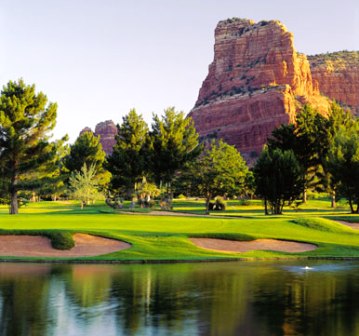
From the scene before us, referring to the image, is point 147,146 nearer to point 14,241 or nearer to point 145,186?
point 145,186

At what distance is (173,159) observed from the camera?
99938mm

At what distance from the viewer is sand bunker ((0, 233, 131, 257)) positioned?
34812 millimetres

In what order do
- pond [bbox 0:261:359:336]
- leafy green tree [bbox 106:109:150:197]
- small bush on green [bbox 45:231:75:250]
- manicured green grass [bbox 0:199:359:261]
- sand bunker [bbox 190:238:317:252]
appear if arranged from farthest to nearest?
leafy green tree [bbox 106:109:150:197] < sand bunker [bbox 190:238:317:252] < small bush on green [bbox 45:231:75:250] < manicured green grass [bbox 0:199:359:261] < pond [bbox 0:261:359:336]

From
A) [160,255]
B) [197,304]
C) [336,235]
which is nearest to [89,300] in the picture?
[197,304]

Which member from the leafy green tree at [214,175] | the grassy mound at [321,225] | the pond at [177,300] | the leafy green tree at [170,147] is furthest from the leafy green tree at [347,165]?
the pond at [177,300]

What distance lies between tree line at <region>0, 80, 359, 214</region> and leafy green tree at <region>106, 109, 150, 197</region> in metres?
0.18

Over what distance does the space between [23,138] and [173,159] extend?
32.4 metres

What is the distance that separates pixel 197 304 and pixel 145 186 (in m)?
72.0

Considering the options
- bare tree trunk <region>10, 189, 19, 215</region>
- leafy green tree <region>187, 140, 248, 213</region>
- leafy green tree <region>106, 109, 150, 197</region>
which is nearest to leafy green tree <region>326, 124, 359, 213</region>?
leafy green tree <region>187, 140, 248, 213</region>

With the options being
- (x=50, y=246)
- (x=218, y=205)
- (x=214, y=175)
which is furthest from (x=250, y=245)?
(x=218, y=205)

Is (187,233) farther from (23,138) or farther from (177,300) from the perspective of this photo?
(23,138)

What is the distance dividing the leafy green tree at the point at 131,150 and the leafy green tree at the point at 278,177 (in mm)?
32023

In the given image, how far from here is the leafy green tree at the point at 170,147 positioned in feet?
330

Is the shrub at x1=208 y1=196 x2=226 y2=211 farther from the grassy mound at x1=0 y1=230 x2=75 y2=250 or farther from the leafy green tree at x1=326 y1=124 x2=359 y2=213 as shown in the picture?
the grassy mound at x1=0 y1=230 x2=75 y2=250
